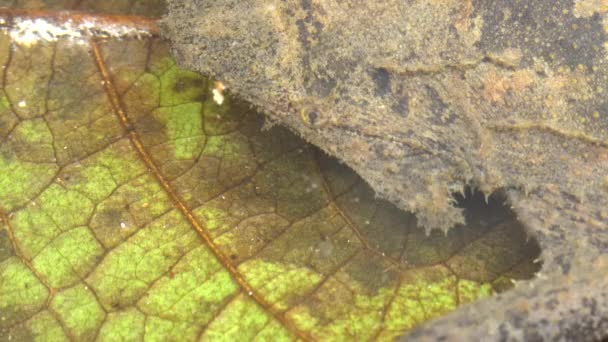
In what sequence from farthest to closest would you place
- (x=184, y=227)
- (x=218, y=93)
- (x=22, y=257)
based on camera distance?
1. (x=218, y=93)
2. (x=184, y=227)
3. (x=22, y=257)

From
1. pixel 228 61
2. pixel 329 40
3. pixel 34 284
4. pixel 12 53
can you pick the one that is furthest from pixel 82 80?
pixel 329 40

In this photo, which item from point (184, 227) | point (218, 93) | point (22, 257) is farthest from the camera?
point (218, 93)

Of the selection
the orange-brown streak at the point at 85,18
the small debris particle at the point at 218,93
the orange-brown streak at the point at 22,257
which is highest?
the orange-brown streak at the point at 85,18

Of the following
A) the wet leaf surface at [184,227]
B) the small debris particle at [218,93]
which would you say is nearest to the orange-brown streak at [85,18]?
the wet leaf surface at [184,227]

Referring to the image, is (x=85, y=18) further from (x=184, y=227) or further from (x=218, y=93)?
(x=184, y=227)

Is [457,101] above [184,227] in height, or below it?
above

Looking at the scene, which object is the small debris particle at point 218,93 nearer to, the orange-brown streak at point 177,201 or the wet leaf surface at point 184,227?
the wet leaf surface at point 184,227

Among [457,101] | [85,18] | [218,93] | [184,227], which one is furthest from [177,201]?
[457,101]
